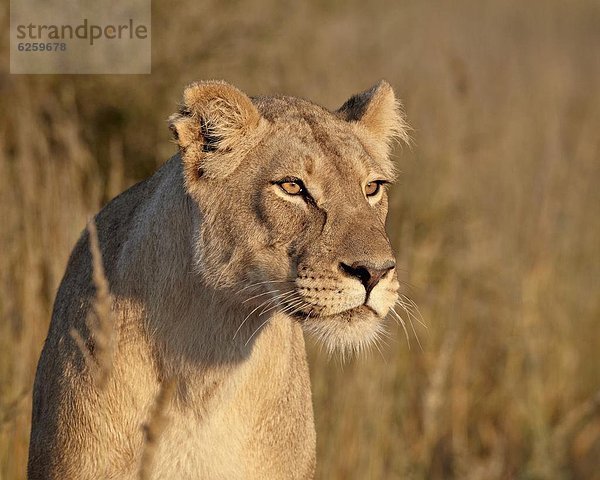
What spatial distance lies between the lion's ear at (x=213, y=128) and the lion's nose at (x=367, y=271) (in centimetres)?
65

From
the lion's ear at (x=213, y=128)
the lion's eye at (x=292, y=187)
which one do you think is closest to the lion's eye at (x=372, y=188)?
the lion's eye at (x=292, y=187)

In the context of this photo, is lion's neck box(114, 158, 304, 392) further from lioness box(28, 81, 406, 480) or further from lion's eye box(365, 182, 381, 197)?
lion's eye box(365, 182, 381, 197)

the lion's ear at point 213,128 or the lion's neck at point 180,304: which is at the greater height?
the lion's ear at point 213,128

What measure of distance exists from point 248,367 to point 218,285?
37 centimetres

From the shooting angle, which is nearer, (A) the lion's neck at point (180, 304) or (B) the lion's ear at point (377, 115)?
(A) the lion's neck at point (180, 304)

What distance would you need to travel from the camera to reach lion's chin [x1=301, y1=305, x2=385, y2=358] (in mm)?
3561

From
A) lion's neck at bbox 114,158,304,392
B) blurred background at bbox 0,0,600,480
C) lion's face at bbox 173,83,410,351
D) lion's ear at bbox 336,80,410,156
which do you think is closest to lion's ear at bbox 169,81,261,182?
lion's face at bbox 173,83,410,351

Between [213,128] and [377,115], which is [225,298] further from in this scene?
[377,115]

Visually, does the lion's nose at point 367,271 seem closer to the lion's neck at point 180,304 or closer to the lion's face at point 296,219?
the lion's face at point 296,219

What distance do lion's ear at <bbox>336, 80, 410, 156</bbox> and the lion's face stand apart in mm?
291

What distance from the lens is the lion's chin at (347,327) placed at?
3.56m

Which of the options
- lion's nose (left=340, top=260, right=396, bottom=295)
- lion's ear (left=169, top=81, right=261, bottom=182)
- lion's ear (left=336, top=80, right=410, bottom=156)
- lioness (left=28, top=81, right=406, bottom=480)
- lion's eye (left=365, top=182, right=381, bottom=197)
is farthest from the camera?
lion's ear (left=336, top=80, right=410, bottom=156)

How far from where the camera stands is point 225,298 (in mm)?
3871

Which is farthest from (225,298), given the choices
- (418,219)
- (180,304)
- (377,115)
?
(418,219)
